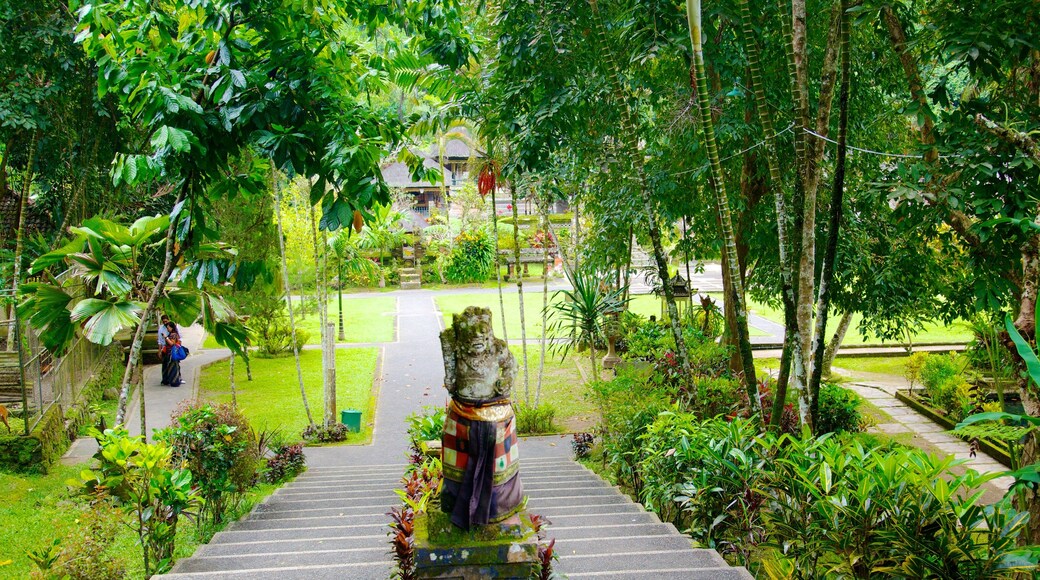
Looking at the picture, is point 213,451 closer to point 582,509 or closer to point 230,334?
point 230,334

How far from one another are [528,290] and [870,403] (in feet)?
45.9

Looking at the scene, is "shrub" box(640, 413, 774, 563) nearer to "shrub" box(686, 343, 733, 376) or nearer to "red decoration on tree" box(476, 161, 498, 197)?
"shrub" box(686, 343, 733, 376)

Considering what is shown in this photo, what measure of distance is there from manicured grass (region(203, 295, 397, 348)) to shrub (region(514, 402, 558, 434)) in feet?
19.1

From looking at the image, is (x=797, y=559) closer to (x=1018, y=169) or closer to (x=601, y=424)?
(x=1018, y=169)

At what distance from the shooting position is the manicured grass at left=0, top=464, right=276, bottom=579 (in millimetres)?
5434

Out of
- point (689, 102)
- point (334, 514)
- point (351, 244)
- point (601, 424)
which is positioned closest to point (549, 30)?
point (689, 102)

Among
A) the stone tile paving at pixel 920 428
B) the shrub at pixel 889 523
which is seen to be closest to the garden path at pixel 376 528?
the shrub at pixel 889 523

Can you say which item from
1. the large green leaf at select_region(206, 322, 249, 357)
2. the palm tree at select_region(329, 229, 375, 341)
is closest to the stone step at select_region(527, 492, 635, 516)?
the large green leaf at select_region(206, 322, 249, 357)

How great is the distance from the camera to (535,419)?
10.3 meters

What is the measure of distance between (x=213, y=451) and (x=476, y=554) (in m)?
3.04

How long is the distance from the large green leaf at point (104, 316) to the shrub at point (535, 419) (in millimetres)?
5752

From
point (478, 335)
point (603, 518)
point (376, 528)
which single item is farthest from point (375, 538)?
point (478, 335)

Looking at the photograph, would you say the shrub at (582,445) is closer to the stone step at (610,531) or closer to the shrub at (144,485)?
the stone step at (610,531)

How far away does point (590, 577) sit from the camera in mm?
3707
